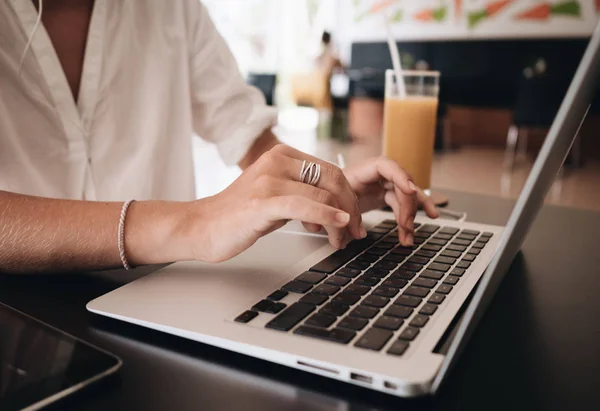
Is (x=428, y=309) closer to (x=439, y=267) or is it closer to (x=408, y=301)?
(x=408, y=301)

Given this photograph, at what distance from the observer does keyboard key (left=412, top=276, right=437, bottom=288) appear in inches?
19.4

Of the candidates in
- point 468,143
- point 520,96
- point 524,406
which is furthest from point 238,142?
point 468,143

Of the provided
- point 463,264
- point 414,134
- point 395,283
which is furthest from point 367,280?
point 414,134

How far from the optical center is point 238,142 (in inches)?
44.5

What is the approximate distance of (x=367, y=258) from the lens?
0.58 metres

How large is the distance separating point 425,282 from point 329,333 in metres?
0.15

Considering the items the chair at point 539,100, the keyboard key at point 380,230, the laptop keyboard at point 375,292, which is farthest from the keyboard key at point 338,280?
the chair at point 539,100

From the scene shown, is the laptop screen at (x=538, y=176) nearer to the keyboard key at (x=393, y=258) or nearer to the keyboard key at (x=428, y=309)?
the keyboard key at (x=428, y=309)

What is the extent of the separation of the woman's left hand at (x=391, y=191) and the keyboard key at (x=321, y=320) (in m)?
0.25

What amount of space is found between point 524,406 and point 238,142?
2.88 feet

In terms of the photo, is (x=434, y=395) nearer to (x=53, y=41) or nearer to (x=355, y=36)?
(x=53, y=41)

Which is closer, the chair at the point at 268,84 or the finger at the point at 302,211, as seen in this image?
the finger at the point at 302,211

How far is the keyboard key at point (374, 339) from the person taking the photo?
14.4 inches

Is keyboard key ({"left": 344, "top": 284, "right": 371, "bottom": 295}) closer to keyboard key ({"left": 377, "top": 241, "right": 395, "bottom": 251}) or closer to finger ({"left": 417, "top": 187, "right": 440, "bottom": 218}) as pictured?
keyboard key ({"left": 377, "top": 241, "right": 395, "bottom": 251})
